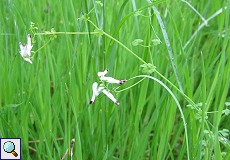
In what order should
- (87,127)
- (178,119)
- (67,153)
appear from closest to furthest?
(67,153)
(87,127)
(178,119)

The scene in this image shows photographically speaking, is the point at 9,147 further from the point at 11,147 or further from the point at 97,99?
the point at 97,99

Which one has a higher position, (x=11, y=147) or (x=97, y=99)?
(x=97, y=99)

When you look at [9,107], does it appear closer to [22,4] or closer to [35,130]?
[35,130]

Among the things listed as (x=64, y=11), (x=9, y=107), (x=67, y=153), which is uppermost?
(x=64, y=11)

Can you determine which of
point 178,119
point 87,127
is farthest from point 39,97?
point 178,119

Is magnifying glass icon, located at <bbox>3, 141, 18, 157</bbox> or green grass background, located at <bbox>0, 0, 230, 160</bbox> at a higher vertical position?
green grass background, located at <bbox>0, 0, 230, 160</bbox>

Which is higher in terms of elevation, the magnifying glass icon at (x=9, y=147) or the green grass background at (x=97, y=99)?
the green grass background at (x=97, y=99)

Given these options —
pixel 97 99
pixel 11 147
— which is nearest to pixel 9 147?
pixel 11 147

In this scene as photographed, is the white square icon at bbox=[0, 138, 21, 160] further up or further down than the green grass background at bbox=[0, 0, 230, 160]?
further down
